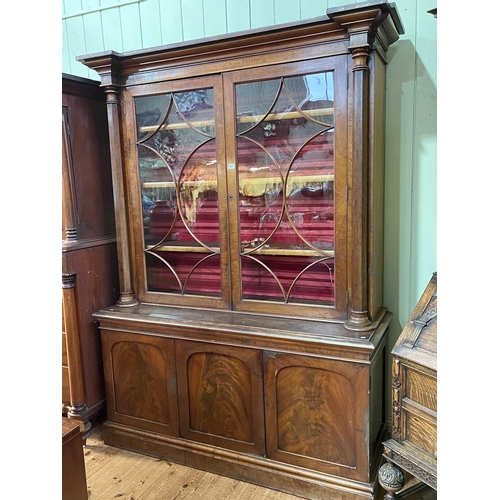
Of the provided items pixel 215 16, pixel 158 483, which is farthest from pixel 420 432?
pixel 215 16

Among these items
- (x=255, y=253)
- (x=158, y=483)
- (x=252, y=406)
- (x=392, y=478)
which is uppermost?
(x=255, y=253)

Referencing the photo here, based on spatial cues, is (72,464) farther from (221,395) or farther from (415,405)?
(415,405)

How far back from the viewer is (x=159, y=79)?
1.99 metres

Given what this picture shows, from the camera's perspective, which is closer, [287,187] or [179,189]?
[287,187]

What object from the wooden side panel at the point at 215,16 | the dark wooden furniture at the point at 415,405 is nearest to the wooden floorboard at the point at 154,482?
the dark wooden furniture at the point at 415,405

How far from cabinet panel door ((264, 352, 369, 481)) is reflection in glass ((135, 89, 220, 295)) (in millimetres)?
534

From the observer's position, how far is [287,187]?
1.88m

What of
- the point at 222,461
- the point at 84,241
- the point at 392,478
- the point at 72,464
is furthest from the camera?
the point at 84,241

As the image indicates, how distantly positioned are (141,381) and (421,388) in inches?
51.6

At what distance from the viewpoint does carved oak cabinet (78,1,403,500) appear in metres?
1.72

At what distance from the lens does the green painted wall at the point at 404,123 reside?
6.27 ft

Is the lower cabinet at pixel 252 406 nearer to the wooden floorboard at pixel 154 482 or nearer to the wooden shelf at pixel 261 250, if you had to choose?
the wooden floorboard at pixel 154 482

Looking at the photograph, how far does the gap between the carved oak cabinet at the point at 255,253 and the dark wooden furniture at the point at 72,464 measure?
2.74 feet
